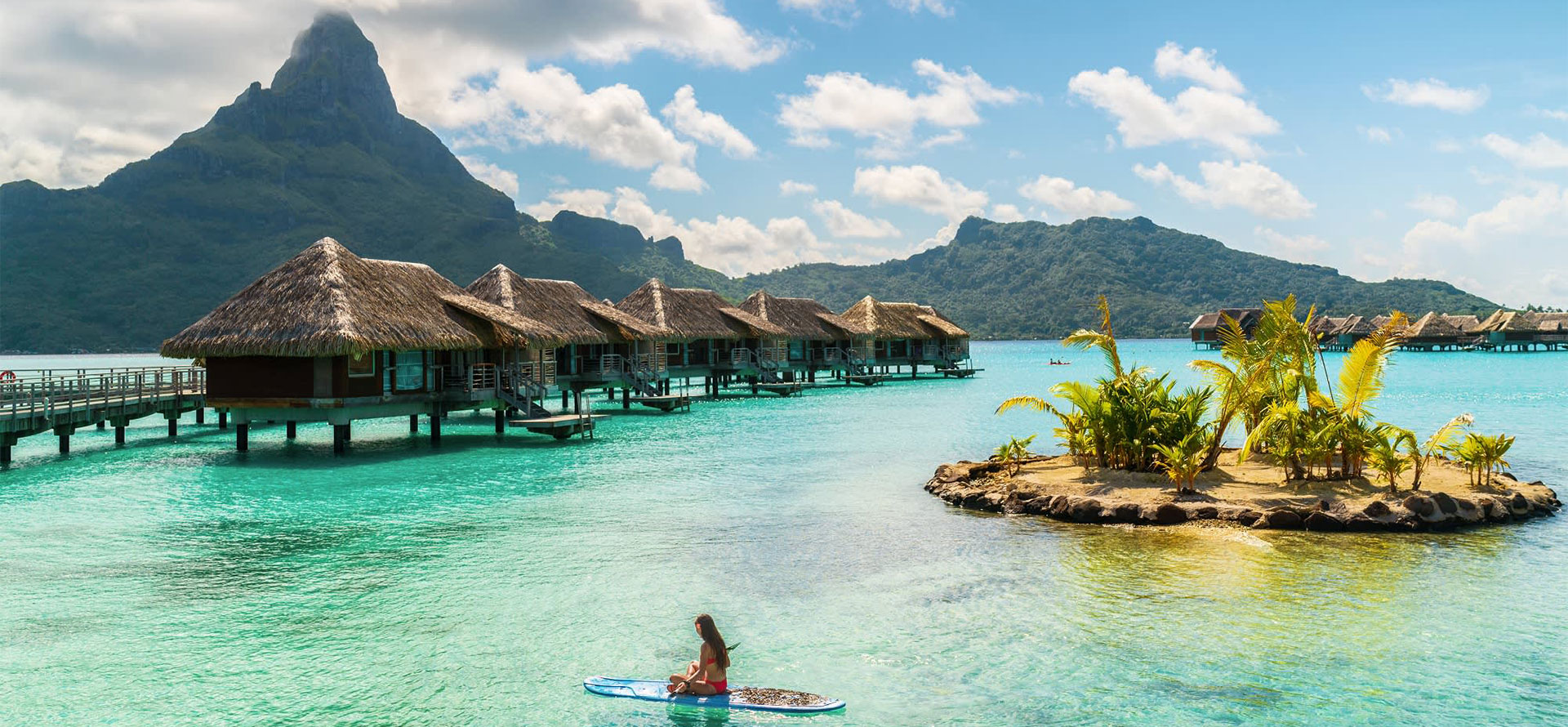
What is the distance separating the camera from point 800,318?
186 feet

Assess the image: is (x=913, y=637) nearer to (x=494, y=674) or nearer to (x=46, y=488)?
(x=494, y=674)

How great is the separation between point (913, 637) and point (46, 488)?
19.8 meters

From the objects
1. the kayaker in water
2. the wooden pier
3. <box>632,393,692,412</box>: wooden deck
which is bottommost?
the kayaker in water

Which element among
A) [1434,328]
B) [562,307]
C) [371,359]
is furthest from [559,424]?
[1434,328]

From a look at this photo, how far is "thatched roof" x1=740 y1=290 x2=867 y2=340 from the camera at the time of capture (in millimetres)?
53438

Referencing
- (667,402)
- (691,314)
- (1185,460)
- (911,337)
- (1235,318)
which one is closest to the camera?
(1185,460)

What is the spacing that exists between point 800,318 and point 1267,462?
3905 centimetres

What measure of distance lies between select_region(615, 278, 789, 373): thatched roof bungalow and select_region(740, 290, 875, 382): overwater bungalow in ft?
4.75

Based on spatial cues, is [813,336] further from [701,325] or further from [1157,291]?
[1157,291]

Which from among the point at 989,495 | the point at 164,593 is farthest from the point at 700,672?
the point at 989,495

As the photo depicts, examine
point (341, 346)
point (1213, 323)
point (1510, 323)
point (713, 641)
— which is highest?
point (1213, 323)

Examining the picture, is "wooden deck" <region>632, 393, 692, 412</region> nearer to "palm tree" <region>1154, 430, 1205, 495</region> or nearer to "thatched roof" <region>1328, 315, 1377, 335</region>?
"palm tree" <region>1154, 430, 1205, 495</region>

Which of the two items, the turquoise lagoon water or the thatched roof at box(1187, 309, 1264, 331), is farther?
the thatched roof at box(1187, 309, 1264, 331)

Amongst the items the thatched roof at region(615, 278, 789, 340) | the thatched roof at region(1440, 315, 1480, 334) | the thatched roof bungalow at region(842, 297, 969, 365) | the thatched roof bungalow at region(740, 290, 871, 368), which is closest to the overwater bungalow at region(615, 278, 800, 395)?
the thatched roof at region(615, 278, 789, 340)
